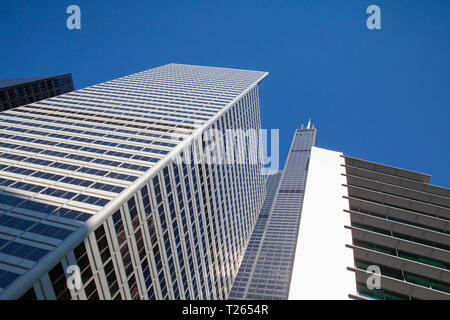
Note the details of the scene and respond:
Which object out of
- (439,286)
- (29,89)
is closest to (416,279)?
(439,286)

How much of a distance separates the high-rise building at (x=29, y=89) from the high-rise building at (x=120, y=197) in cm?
3597

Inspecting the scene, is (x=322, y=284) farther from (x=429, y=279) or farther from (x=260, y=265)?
(x=260, y=265)

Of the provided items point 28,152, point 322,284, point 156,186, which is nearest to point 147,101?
point 28,152

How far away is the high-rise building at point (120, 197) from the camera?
33.5m

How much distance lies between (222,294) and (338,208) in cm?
7356

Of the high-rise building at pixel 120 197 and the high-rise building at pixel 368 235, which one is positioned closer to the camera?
the high-rise building at pixel 368 235

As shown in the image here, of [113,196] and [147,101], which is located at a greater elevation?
[147,101]

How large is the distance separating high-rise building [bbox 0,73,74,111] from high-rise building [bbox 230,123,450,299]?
131m

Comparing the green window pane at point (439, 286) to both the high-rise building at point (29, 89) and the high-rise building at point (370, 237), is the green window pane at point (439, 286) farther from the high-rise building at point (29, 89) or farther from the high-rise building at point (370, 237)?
the high-rise building at point (29, 89)

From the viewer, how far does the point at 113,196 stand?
4266 cm

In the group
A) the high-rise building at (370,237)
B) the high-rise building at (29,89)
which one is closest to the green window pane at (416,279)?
the high-rise building at (370,237)

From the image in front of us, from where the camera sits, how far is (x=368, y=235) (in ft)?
63.5

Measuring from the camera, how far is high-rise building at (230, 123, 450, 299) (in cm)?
1529
